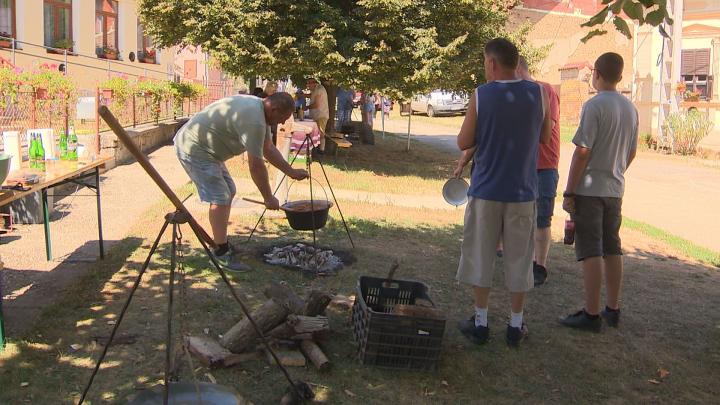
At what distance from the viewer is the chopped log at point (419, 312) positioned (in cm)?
411

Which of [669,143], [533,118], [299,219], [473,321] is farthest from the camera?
[669,143]

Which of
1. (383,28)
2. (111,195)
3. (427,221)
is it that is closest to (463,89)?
(383,28)

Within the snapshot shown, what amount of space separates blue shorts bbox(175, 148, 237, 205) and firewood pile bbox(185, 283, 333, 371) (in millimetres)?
1488

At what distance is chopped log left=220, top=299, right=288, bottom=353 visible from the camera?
4129 mm

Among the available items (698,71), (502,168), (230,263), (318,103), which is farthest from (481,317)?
(698,71)

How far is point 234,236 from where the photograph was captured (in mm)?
7305

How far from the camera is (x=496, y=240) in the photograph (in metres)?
4.29

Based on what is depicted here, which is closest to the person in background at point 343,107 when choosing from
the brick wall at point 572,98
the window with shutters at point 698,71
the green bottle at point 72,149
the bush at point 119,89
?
the bush at point 119,89

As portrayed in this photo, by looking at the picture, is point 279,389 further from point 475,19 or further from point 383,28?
point 475,19

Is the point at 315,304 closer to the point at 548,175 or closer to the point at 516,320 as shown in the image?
the point at 516,320

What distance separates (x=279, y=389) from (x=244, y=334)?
18.5 inches

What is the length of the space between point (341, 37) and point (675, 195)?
6.86m

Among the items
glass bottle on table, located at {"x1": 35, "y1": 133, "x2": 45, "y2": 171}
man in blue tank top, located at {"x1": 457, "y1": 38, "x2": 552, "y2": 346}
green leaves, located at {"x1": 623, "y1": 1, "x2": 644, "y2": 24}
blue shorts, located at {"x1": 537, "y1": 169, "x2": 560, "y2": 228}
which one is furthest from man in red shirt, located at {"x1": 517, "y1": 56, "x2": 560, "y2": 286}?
glass bottle on table, located at {"x1": 35, "y1": 133, "x2": 45, "y2": 171}

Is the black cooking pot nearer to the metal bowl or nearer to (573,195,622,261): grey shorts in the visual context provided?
the metal bowl
